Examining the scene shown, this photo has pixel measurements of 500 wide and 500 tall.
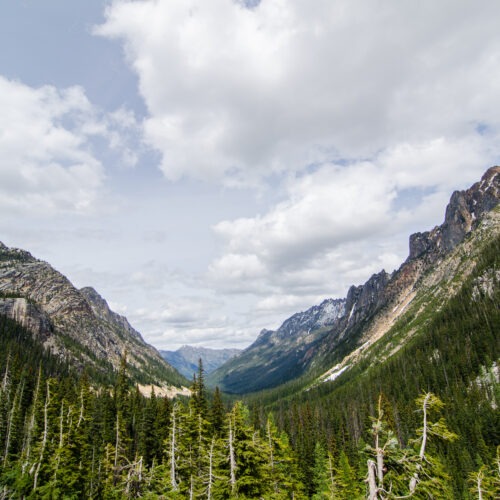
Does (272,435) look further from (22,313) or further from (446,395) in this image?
(22,313)

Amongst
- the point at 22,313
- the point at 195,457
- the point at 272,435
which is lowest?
the point at 272,435

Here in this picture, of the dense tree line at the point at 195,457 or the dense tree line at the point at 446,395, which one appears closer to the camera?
the dense tree line at the point at 195,457

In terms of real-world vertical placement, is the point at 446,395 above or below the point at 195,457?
below

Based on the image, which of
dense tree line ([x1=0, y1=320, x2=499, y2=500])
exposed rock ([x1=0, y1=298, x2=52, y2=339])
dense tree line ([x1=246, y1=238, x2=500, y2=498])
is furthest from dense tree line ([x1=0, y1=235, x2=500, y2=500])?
exposed rock ([x1=0, y1=298, x2=52, y2=339])

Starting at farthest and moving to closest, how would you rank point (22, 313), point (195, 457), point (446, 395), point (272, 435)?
point (22, 313) < point (446, 395) < point (272, 435) < point (195, 457)

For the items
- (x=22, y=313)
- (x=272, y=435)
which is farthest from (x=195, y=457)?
(x=22, y=313)

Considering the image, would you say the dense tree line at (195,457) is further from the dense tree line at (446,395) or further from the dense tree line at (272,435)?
the dense tree line at (446,395)

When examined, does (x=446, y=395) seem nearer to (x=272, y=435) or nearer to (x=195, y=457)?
(x=272, y=435)

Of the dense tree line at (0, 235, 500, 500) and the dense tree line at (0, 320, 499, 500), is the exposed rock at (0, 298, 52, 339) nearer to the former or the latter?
the dense tree line at (0, 235, 500, 500)

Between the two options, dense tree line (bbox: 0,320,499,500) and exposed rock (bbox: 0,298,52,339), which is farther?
exposed rock (bbox: 0,298,52,339)

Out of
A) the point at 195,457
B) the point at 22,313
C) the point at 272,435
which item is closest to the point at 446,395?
the point at 272,435

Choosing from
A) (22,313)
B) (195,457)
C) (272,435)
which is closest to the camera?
(195,457)

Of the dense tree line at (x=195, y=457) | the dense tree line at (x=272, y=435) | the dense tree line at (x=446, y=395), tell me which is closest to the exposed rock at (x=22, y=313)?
the dense tree line at (x=272, y=435)

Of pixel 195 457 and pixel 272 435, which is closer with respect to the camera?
pixel 195 457
